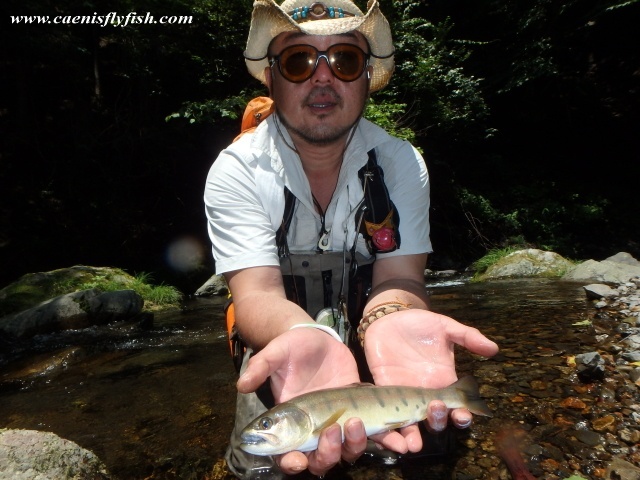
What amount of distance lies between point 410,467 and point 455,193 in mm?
15591

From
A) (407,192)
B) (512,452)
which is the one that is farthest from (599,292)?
(407,192)

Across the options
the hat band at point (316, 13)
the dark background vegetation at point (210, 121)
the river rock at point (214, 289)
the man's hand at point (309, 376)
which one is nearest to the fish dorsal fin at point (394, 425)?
the man's hand at point (309, 376)

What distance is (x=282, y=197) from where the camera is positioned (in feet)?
11.4

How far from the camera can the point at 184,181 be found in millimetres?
16391

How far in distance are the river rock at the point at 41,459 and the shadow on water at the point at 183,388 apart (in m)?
0.42

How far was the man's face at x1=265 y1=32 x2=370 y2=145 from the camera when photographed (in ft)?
11.5

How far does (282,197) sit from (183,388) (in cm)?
260

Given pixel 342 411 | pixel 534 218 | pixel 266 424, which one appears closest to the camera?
pixel 266 424

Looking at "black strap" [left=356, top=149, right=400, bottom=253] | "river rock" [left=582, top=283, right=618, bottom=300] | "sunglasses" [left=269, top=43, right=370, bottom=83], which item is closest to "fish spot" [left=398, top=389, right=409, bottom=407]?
"black strap" [left=356, top=149, right=400, bottom=253]

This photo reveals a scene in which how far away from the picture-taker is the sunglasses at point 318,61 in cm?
346

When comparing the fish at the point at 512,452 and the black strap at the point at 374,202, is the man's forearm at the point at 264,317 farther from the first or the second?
the fish at the point at 512,452

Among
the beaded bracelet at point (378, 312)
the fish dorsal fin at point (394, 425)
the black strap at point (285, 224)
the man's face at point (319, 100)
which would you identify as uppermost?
the man's face at point (319, 100)

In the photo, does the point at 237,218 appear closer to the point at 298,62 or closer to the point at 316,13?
the point at 298,62

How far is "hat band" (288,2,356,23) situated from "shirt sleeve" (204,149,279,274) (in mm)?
1143
